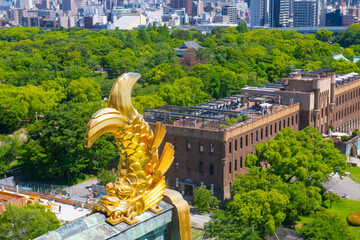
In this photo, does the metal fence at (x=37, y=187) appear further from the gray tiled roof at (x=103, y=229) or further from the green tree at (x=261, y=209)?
the gray tiled roof at (x=103, y=229)

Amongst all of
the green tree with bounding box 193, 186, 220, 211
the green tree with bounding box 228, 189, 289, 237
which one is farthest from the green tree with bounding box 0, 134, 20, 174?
the green tree with bounding box 228, 189, 289, 237

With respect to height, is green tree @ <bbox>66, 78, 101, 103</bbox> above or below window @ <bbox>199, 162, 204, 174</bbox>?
above

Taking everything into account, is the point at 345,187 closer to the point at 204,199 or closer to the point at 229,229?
the point at 204,199

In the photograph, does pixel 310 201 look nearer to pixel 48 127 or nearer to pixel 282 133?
pixel 282 133

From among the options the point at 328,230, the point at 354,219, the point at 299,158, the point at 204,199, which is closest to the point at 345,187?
the point at 354,219

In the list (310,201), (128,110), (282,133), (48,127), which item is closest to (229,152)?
(282,133)

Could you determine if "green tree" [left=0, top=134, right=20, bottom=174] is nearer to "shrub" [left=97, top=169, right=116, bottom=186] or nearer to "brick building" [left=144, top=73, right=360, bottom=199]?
"shrub" [left=97, top=169, right=116, bottom=186]
